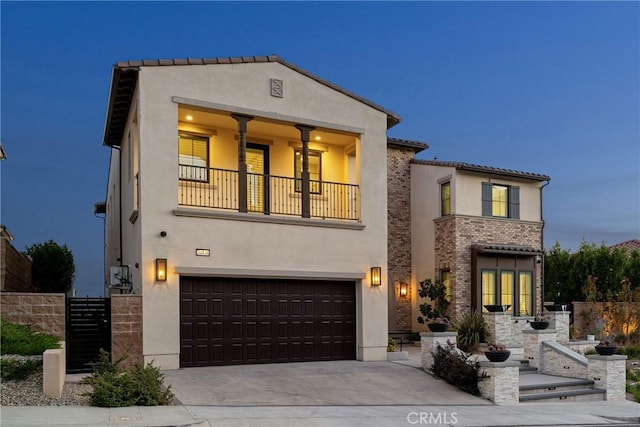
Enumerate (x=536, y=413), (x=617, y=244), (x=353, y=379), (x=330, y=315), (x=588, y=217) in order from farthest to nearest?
(x=588, y=217), (x=617, y=244), (x=330, y=315), (x=353, y=379), (x=536, y=413)

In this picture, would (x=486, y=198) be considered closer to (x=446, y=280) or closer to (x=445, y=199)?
(x=445, y=199)

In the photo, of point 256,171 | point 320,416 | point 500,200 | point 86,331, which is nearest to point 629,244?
point 500,200

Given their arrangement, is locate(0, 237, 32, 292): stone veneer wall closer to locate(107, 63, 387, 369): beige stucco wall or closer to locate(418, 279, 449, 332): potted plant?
locate(107, 63, 387, 369): beige stucco wall

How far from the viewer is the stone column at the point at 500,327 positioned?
18609 mm

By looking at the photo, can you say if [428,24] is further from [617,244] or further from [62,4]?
[62,4]

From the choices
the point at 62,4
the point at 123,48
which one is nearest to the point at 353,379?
the point at 62,4

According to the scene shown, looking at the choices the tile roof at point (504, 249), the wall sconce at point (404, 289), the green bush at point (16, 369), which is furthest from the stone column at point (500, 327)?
the green bush at point (16, 369)

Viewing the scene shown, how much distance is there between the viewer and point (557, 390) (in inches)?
563

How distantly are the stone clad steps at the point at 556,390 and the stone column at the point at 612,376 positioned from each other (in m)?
0.17

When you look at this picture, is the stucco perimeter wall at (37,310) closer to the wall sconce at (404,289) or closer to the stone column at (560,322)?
the wall sconce at (404,289)

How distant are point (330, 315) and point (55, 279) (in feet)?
44.0

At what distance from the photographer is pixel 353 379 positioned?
45.1 feet

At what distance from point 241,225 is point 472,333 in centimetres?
839

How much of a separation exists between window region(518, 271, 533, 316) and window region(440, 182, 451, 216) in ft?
12.3
